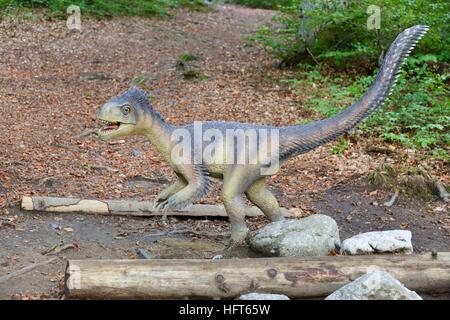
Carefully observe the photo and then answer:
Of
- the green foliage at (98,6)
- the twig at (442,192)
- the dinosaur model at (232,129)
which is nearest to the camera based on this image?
the dinosaur model at (232,129)

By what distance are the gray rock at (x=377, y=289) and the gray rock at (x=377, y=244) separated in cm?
102

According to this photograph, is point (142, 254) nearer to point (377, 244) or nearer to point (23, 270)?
point (23, 270)

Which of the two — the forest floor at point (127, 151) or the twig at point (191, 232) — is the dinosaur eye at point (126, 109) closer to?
the forest floor at point (127, 151)

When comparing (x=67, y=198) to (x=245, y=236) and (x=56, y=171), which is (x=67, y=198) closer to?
(x=56, y=171)

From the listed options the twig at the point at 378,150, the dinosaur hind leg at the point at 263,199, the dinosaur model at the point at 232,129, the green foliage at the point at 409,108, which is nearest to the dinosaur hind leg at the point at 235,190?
the dinosaur model at the point at 232,129

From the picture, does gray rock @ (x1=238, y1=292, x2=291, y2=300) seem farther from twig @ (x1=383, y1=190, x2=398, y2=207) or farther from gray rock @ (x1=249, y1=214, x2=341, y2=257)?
twig @ (x1=383, y1=190, x2=398, y2=207)

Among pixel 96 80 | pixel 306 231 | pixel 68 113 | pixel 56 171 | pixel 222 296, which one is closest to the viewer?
pixel 222 296

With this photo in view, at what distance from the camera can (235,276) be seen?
5.53 meters

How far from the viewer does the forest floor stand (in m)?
7.41

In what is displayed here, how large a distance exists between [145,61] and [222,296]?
11.7 metres

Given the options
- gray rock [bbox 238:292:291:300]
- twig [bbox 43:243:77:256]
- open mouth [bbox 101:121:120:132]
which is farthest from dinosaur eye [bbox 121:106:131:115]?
gray rock [bbox 238:292:291:300]

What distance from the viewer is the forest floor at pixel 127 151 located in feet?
24.3

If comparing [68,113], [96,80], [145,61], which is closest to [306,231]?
A: [68,113]

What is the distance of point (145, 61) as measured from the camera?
54.0ft
